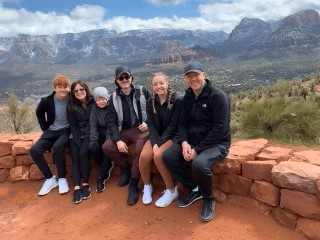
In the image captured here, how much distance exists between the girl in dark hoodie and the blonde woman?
1040 mm

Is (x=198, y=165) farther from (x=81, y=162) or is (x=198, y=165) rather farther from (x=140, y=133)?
(x=81, y=162)

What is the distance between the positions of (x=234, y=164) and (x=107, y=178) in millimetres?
2203

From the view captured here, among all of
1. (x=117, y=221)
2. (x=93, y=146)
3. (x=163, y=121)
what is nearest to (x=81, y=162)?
(x=93, y=146)

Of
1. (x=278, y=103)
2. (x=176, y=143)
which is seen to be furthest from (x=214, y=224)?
(x=278, y=103)

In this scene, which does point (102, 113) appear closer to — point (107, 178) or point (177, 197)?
point (107, 178)

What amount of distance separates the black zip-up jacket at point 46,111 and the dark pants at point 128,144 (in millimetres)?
1131

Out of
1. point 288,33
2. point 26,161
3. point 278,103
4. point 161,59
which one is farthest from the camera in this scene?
point 161,59

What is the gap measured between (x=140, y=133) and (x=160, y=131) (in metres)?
0.43

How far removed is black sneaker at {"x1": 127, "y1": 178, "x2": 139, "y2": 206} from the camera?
4750 mm

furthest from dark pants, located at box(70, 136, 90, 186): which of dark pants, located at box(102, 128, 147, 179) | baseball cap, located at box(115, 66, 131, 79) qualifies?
baseball cap, located at box(115, 66, 131, 79)

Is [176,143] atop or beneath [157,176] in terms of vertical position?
atop

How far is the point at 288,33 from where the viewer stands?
563ft

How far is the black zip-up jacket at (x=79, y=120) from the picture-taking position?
5.35 meters

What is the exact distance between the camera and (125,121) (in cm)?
522
